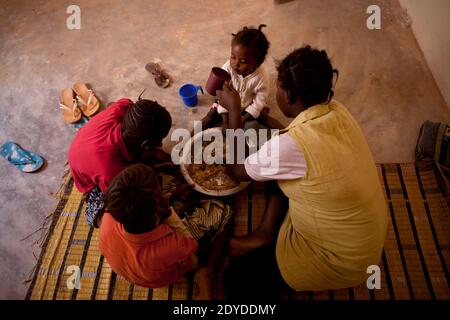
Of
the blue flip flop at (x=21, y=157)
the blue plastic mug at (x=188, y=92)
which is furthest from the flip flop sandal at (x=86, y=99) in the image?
the blue plastic mug at (x=188, y=92)

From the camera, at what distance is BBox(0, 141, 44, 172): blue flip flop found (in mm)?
2139

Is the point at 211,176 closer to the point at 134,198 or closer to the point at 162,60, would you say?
the point at 134,198

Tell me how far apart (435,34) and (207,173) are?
1966 millimetres

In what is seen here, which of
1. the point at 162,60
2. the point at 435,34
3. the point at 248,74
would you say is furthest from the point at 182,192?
the point at 435,34

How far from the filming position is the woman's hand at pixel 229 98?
1782 millimetres

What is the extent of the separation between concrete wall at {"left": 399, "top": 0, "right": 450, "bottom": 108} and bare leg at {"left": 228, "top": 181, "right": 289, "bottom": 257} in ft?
5.08

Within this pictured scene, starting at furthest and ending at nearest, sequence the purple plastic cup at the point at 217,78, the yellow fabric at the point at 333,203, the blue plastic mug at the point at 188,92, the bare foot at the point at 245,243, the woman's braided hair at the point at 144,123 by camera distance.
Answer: the blue plastic mug at the point at 188,92, the purple plastic cup at the point at 217,78, the bare foot at the point at 245,243, the woman's braided hair at the point at 144,123, the yellow fabric at the point at 333,203

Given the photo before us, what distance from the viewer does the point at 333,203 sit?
113 centimetres

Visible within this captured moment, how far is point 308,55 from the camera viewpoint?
1.22 meters

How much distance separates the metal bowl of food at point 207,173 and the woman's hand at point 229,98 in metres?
0.17

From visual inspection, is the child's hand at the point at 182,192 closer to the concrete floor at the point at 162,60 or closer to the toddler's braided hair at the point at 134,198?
the toddler's braided hair at the point at 134,198

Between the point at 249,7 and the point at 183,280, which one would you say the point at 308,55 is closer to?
the point at 183,280
